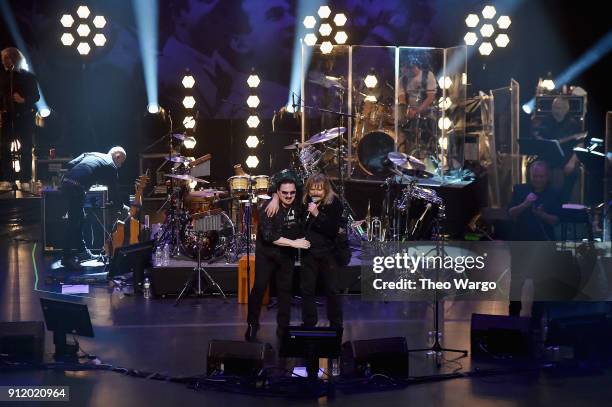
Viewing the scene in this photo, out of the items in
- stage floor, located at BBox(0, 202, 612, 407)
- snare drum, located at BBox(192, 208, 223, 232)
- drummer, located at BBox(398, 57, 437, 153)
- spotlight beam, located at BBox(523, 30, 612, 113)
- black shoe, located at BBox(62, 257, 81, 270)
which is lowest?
stage floor, located at BBox(0, 202, 612, 407)

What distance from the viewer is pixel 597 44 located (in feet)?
57.7

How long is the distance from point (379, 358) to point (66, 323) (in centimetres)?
278

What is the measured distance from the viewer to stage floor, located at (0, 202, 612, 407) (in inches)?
291

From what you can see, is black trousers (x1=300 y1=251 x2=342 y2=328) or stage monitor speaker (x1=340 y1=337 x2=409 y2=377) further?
black trousers (x1=300 y1=251 x2=342 y2=328)

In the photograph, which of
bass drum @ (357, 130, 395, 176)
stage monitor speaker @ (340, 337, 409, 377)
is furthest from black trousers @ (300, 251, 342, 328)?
bass drum @ (357, 130, 395, 176)

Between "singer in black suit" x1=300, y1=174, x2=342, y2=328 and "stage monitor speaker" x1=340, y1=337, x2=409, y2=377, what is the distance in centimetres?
93

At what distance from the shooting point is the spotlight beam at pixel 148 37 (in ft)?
59.4

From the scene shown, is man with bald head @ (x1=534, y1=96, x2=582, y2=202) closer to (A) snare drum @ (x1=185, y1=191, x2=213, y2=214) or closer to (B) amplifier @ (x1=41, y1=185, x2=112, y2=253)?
(A) snare drum @ (x1=185, y1=191, x2=213, y2=214)

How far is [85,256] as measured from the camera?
46.7ft

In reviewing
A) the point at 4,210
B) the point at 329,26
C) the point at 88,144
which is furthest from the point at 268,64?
the point at 4,210

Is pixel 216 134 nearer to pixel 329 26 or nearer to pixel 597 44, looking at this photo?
pixel 329 26

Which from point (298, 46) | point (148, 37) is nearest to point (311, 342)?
point (298, 46)

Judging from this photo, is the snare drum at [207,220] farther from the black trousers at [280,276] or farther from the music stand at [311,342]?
→ the music stand at [311,342]

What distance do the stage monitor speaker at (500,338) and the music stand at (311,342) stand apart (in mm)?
1670
